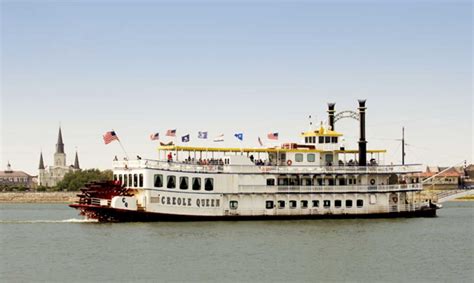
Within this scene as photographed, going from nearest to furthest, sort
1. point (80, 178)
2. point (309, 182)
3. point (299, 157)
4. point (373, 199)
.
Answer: point (299, 157) < point (309, 182) < point (373, 199) < point (80, 178)

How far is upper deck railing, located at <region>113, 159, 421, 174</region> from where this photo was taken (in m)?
59.5

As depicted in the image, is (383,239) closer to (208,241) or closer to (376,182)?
(208,241)

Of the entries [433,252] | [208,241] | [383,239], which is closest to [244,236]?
[208,241]

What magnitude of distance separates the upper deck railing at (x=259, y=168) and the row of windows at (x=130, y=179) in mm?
504

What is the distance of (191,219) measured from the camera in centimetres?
6044

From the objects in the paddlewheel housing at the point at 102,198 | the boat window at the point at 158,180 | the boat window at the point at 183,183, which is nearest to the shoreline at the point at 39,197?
the paddlewheel housing at the point at 102,198

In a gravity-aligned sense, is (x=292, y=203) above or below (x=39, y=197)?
below

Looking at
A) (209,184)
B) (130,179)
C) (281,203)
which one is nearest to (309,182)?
(281,203)

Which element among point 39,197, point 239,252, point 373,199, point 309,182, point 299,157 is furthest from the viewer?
point 39,197

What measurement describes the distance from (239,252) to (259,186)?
17.5 meters

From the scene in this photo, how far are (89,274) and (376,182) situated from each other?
31212 millimetres

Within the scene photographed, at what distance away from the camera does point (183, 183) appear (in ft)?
197

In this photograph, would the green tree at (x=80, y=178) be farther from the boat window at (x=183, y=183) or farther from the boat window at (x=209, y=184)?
the boat window at (x=183, y=183)

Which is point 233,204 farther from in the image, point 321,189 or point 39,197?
point 39,197
